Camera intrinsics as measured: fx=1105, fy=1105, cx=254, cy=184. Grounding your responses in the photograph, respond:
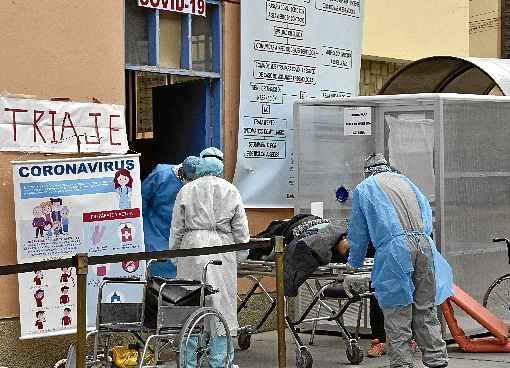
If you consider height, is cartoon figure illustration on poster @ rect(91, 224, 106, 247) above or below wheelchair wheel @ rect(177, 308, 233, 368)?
above

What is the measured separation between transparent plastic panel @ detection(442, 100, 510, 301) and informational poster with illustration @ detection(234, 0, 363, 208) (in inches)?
66.5

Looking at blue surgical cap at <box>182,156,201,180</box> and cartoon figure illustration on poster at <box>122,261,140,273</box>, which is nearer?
blue surgical cap at <box>182,156,201,180</box>

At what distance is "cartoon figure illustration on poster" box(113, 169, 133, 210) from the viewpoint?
898cm

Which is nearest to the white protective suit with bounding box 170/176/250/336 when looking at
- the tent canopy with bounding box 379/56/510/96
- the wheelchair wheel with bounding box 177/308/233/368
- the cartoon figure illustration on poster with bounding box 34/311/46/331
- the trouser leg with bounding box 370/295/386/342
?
the wheelchair wheel with bounding box 177/308/233/368

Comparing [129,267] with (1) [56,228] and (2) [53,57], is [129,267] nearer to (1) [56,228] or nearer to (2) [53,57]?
(1) [56,228]

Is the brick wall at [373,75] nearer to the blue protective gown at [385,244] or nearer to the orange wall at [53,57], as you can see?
the orange wall at [53,57]

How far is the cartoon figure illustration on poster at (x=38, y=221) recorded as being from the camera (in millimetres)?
8531

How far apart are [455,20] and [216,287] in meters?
7.29

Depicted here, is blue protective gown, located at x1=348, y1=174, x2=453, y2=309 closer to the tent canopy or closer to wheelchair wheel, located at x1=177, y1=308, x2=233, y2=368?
wheelchair wheel, located at x1=177, y1=308, x2=233, y2=368

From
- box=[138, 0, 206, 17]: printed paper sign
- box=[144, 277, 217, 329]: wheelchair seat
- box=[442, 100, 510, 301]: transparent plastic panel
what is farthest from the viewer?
box=[442, 100, 510, 301]: transparent plastic panel

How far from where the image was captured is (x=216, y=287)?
8375 millimetres

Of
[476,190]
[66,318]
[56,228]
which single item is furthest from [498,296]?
[56,228]

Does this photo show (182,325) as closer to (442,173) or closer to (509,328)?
(442,173)

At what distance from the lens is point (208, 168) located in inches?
335
